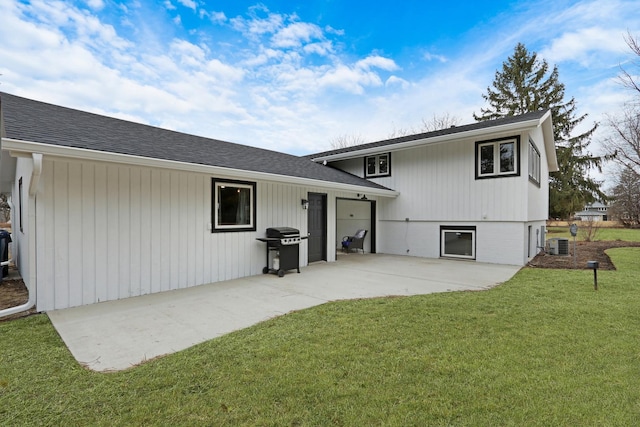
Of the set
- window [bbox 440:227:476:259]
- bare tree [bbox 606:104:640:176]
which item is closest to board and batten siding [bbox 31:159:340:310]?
window [bbox 440:227:476:259]

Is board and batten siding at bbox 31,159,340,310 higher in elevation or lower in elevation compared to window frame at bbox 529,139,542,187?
lower

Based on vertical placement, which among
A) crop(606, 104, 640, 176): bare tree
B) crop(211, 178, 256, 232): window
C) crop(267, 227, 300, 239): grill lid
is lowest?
crop(267, 227, 300, 239): grill lid

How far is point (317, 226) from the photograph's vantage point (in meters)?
8.99

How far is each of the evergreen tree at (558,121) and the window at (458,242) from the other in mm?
14780

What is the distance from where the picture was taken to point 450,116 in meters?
24.6

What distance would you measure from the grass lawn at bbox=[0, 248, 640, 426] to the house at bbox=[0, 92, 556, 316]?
1.27m

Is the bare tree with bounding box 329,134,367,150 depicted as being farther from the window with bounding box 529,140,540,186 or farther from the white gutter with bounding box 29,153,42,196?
the white gutter with bounding box 29,153,42,196

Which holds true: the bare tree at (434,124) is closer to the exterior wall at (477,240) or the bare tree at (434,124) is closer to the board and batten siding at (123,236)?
the exterior wall at (477,240)

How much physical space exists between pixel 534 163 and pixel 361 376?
1042 cm

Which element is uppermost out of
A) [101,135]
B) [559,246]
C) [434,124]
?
[434,124]

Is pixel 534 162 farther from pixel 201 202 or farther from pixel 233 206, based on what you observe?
pixel 201 202

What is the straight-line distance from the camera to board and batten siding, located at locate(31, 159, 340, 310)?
4.36 metres

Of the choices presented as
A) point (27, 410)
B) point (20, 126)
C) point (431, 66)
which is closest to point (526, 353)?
point (27, 410)

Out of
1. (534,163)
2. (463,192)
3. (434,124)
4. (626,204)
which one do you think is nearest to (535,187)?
(534,163)
